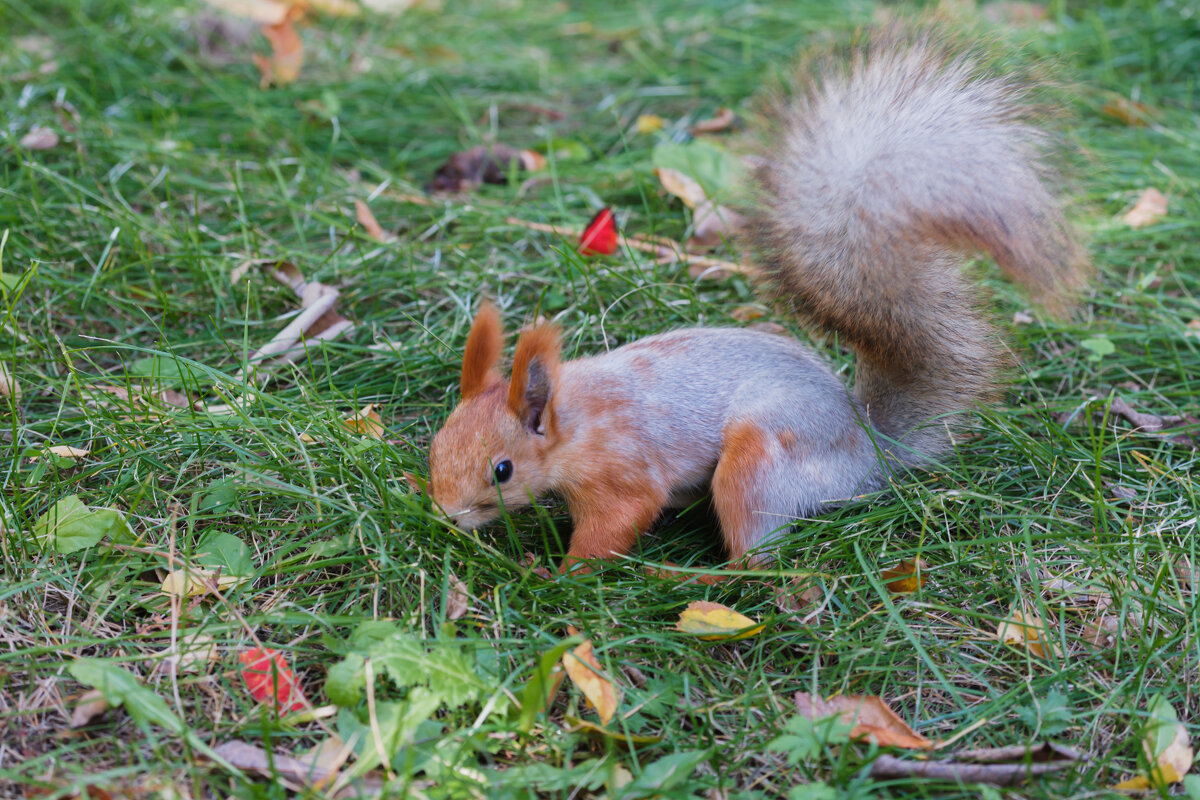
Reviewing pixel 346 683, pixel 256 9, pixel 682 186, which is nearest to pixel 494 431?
pixel 346 683

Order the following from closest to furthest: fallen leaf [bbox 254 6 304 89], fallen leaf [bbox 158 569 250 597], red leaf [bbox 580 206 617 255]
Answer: fallen leaf [bbox 158 569 250 597] → red leaf [bbox 580 206 617 255] → fallen leaf [bbox 254 6 304 89]

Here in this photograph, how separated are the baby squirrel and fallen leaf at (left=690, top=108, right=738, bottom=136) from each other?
1.36 metres

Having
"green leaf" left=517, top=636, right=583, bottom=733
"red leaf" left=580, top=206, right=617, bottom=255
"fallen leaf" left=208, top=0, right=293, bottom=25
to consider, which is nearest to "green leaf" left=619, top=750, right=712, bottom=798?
"green leaf" left=517, top=636, right=583, bottom=733

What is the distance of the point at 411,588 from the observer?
5.50ft

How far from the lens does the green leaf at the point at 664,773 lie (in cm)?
133

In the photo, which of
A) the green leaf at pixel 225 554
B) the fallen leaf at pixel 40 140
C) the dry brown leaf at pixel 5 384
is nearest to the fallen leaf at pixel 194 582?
the green leaf at pixel 225 554

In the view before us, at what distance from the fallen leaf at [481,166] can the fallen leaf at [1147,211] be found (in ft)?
5.72

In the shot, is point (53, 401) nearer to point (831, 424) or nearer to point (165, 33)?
point (831, 424)

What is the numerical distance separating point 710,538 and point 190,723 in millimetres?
1061

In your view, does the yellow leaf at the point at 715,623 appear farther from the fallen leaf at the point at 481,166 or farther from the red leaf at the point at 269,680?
the fallen leaf at the point at 481,166

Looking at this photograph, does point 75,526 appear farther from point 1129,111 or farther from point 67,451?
point 1129,111

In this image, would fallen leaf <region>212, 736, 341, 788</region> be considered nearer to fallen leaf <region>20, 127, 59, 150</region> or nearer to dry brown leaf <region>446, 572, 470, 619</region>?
dry brown leaf <region>446, 572, 470, 619</region>

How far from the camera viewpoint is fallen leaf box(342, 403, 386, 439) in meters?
1.94

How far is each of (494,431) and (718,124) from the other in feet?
6.15
